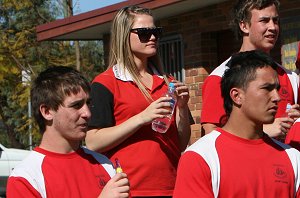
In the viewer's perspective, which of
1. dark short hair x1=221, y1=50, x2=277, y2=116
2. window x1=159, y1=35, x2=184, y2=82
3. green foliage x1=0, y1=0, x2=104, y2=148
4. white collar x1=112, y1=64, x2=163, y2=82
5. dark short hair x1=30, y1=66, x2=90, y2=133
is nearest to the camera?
dark short hair x1=221, y1=50, x2=277, y2=116

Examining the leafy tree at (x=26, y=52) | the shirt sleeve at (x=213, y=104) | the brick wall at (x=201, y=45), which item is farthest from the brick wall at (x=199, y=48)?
the leafy tree at (x=26, y=52)

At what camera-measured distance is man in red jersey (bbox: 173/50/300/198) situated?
410 cm

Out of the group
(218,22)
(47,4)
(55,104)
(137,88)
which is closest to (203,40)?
(218,22)

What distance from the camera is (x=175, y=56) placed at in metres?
12.8

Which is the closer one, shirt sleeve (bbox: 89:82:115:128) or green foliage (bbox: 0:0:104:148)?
shirt sleeve (bbox: 89:82:115:128)

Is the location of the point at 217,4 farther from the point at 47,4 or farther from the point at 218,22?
the point at 47,4

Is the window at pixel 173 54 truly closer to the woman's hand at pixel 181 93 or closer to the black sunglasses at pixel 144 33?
the black sunglasses at pixel 144 33

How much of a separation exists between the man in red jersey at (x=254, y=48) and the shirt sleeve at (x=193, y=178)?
0.83 meters

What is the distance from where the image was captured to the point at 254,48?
5246mm

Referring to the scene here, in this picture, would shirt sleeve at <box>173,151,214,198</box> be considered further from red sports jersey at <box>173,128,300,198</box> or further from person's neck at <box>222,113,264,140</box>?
person's neck at <box>222,113,264,140</box>

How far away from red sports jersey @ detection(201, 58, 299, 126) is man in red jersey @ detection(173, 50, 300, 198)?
1.87 feet

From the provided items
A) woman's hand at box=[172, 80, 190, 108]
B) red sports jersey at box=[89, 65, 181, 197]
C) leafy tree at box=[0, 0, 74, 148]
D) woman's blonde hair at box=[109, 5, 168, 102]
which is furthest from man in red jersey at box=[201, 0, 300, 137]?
leafy tree at box=[0, 0, 74, 148]

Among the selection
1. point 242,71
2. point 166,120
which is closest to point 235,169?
point 242,71

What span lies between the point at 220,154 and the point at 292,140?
996mm
